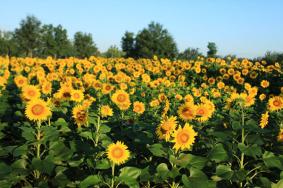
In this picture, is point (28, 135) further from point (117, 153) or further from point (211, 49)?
point (211, 49)

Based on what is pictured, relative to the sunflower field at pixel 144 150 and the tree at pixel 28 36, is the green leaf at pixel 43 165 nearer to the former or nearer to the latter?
the sunflower field at pixel 144 150

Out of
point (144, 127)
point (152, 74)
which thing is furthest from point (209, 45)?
point (144, 127)

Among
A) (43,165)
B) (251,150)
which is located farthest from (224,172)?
(43,165)

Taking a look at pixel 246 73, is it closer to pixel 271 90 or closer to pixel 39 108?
pixel 271 90

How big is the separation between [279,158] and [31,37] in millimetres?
55198

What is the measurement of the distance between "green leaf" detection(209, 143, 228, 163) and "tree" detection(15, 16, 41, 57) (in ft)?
177

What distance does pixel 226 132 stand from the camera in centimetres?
368

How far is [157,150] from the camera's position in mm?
3330

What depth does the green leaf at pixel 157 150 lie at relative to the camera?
3.29 m

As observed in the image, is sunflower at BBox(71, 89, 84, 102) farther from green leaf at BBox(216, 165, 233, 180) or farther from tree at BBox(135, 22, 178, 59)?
tree at BBox(135, 22, 178, 59)

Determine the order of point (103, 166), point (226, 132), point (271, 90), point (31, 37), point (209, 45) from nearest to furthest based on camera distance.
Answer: point (103, 166) → point (226, 132) → point (271, 90) → point (209, 45) → point (31, 37)

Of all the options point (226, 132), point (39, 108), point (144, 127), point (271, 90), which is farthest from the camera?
point (271, 90)

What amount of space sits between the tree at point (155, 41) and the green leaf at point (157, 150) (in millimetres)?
53511

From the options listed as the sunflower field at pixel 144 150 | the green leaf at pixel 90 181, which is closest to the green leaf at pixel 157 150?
the sunflower field at pixel 144 150
